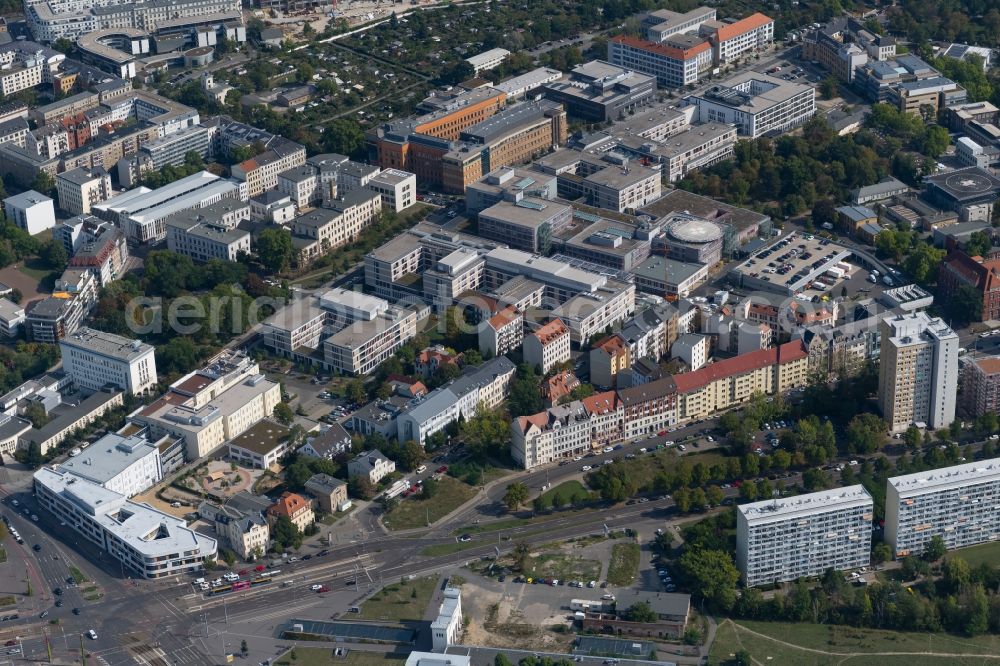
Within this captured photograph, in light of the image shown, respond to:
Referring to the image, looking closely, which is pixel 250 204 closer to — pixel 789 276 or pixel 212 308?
pixel 212 308

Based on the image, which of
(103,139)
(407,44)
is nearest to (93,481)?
(103,139)

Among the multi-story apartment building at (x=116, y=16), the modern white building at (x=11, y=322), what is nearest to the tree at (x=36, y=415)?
the modern white building at (x=11, y=322)

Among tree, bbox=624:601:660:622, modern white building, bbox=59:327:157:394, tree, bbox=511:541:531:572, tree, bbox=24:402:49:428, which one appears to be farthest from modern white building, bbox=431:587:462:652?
tree, bbox=24:402:49:428

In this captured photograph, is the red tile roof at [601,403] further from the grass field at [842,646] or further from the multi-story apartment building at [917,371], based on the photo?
the grass field at [842,646]

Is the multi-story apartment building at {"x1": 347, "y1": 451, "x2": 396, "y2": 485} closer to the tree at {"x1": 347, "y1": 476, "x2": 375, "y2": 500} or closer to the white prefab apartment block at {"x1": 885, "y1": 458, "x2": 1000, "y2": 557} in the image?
the tree at {"x1": 347, "y1": 476, "x2": 375, "y2": 500}

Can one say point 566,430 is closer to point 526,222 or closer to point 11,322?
point 526,222

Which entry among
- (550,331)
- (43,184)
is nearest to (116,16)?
(43,184)
